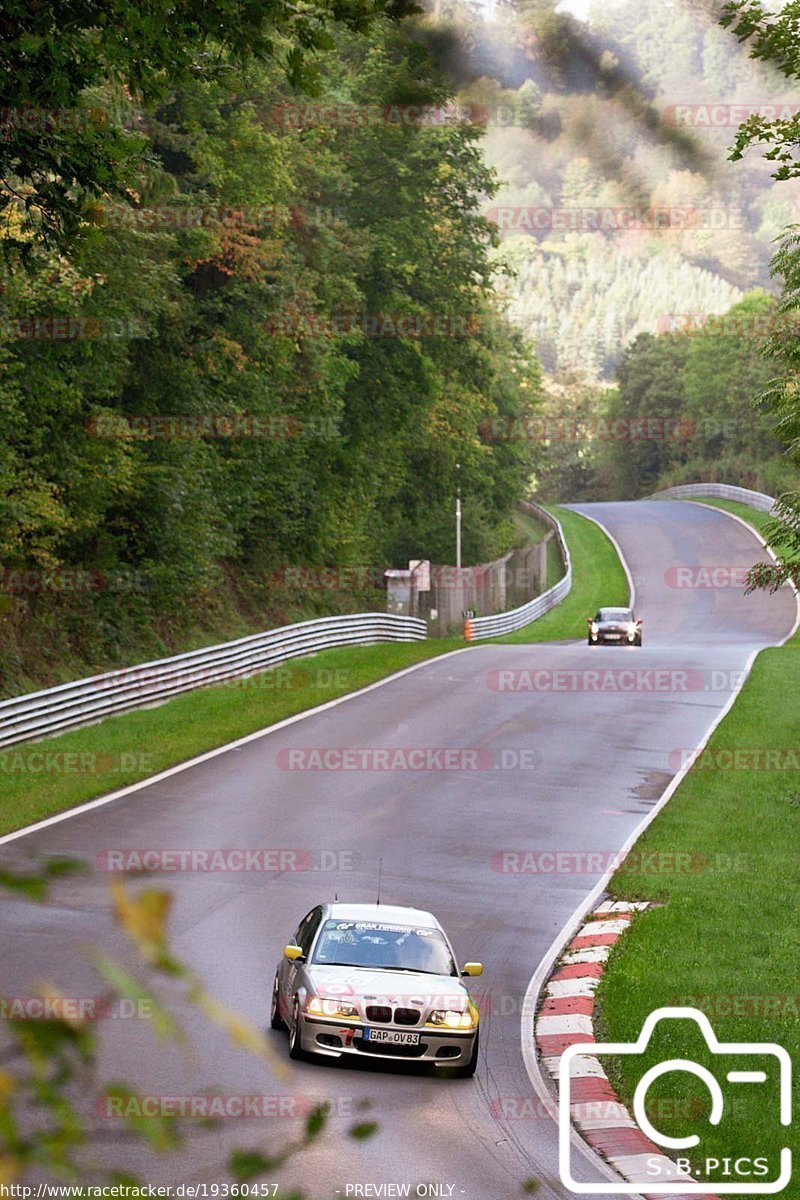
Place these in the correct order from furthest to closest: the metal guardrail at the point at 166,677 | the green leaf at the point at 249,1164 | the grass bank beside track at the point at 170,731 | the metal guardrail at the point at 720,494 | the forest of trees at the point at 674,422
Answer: the forest of trees at the point at 674,422 → the metal guardrail at the point at 720,494 → the metal guardrail at the point at 166,677 → the grass bank beside track at the point at 170,731 → the green leaf at the point at 249,1164

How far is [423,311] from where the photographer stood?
53.2 m

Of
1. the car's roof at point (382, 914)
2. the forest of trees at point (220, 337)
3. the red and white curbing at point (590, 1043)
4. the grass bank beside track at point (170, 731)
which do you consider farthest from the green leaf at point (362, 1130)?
the grass bank beside track at point (170, 731)

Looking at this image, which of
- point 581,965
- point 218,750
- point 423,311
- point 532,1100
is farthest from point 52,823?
point 423,311

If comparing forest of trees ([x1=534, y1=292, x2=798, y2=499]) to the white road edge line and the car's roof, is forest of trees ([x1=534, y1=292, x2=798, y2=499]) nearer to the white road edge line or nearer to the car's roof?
the white road edge line

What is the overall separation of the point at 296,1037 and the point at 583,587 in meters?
68.8

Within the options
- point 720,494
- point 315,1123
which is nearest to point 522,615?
point 720,494

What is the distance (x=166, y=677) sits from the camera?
115 ft

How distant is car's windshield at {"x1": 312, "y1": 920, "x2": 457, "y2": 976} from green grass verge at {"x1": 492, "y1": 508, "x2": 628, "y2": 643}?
4775 cm

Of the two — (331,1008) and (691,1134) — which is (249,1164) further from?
(331,1008)

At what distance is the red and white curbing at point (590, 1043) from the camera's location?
1107 cm

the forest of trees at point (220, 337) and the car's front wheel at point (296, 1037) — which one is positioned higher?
the forest of trees at point (220, 337)

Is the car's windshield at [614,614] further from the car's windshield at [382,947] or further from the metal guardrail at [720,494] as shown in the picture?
the car's windshield at [382,947]

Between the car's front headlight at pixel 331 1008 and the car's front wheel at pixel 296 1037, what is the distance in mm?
201

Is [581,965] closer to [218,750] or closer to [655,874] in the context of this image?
[655,874]
